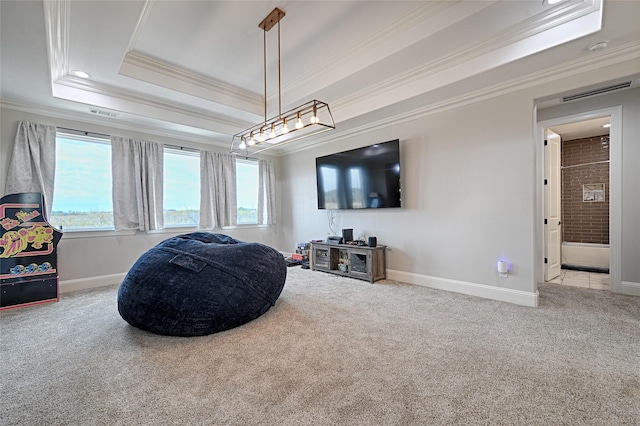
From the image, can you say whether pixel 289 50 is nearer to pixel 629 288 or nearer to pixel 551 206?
pixel 551 206

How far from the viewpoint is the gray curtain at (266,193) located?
5930 millimetres

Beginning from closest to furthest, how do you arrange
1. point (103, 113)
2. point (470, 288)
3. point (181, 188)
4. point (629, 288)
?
point (629, 288) → point (470, 288) → point (103, 113) → point (181, 188)

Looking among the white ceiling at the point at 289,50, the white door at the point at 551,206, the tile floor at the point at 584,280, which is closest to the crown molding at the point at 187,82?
the white ceiling at the point at 289,50

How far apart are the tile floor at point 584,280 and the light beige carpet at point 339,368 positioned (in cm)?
95

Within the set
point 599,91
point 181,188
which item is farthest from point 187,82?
point 599,91

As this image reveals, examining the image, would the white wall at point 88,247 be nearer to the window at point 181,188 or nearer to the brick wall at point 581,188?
the window at point 181,188

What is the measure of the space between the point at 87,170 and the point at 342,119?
12.6 ft

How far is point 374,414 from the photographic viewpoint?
1406 millimetres

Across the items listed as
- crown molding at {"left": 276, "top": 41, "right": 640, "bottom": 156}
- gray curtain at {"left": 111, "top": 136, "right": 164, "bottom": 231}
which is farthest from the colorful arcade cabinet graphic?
crown molding at {"left": 276, "top": 41, "right": 640, "bottom": 156}

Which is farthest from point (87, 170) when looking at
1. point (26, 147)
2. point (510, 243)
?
point (510, 243)

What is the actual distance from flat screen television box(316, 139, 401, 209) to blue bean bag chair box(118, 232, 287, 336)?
7.32 feet

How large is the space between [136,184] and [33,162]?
3.72ft

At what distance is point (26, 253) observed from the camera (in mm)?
3221

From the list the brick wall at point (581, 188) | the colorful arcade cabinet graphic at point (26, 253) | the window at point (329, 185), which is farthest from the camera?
the brick wall at point (581, 188)
